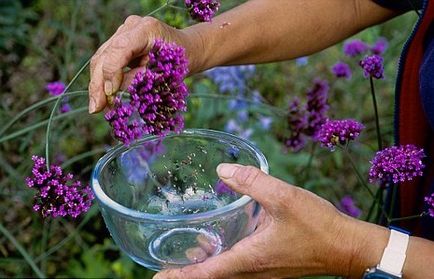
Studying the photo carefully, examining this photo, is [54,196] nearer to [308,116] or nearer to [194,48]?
[194,48]

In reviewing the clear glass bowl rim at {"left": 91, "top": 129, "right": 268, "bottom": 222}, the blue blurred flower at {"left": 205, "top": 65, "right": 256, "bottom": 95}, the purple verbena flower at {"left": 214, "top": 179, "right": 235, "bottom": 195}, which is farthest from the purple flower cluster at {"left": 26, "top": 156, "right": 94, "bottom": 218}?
the blue blurred flower at {"left": 205, "top": 65, "right": 256, "bottom": 95}

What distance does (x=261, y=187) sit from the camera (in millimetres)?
1035

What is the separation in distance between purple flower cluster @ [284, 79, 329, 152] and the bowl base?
55 centimetres

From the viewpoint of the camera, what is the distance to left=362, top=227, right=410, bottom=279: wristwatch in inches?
43.9

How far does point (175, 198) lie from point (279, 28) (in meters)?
0.39

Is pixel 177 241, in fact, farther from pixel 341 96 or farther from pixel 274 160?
pixel 341 96

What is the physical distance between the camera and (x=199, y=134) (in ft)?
4.11

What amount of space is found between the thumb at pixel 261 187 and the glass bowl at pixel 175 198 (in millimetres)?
24

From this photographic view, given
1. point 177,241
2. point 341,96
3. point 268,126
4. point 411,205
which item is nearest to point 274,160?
point 268,126

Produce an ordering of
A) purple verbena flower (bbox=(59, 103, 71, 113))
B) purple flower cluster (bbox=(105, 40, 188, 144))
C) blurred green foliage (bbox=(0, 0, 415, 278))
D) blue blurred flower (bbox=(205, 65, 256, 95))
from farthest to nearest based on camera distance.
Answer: blue blurred flower (bbox=(205, 65, 256, 95)), blurred green foliage (bbox=(0, 0, 415, 278)), purple verbena flower (bbox=(59, 103, 71, 113)), purple flower cluster (bbox=(105, 40, 188, 144))

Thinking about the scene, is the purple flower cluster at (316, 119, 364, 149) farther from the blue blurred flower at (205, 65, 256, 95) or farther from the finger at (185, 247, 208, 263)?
the blue blurred flower at (205, 65, 256, 95)

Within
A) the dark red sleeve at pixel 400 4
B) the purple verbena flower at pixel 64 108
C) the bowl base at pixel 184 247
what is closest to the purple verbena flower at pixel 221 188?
the bowl base at pixel 184 247

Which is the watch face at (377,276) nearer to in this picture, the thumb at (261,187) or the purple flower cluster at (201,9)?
the thumb at (261,187)

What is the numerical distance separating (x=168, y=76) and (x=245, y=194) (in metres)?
0.19
